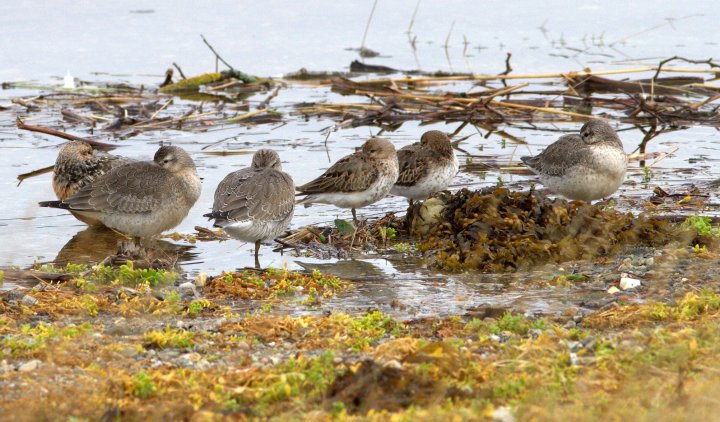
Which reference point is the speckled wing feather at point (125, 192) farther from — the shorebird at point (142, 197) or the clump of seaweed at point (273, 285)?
the clump of seaweed at point (273, 285)

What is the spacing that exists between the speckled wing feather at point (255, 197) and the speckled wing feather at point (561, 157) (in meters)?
2.88

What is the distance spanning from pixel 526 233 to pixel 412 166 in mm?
2103

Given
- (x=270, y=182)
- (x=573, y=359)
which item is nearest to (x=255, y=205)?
(x=270, y=182)

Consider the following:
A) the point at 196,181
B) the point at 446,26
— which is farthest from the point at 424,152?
the point at 446,26

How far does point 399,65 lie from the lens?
59.9ft

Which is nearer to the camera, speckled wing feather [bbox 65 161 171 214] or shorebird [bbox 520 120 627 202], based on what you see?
speckled wing feather [bbox 65 161 171 214]

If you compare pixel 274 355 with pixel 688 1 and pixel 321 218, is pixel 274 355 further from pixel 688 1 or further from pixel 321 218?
pixel 688 1

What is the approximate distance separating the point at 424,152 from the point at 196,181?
94.2 inches

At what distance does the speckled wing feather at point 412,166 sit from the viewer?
417 inches

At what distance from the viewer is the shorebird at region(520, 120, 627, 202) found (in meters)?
10.4

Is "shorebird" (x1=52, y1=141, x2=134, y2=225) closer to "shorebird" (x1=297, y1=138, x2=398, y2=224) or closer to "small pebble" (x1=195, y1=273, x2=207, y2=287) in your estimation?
"shorebird" (x1=297, y1=138, x2=398, y2=224)

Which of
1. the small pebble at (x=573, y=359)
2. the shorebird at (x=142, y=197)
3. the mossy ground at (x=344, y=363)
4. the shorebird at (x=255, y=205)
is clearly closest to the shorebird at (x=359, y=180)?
the shorebird at (x=255, y=205)

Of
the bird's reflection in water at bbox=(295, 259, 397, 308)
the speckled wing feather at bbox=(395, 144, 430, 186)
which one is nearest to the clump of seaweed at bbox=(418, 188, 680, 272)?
the bird's reflection in water at bbox=(295, 259, 397, 308)

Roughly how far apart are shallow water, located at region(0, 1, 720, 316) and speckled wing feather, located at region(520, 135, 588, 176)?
36.2 inches
